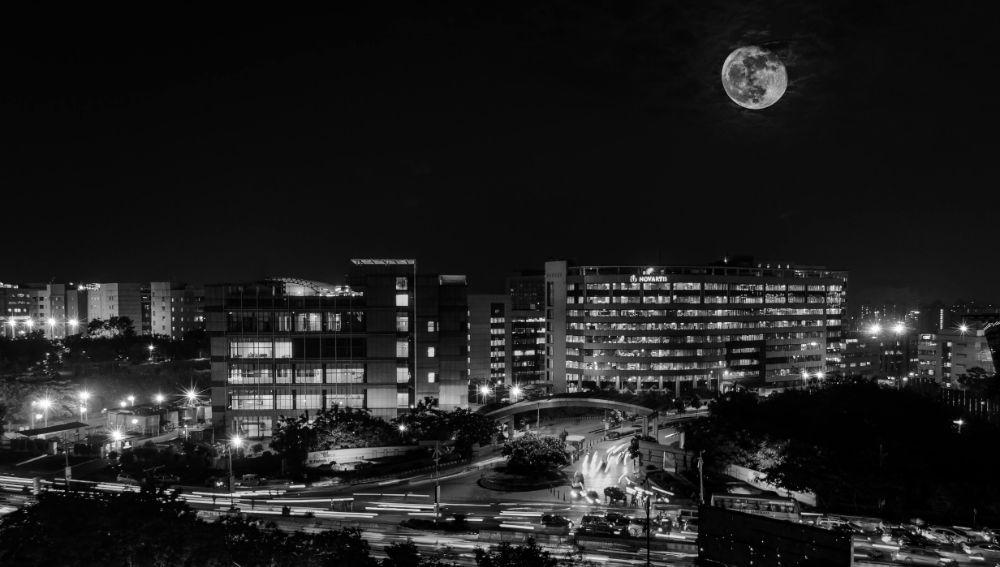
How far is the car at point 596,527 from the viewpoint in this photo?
31547mm

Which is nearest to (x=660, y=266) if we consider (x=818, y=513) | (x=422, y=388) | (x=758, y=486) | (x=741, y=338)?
(x=741, y=338)

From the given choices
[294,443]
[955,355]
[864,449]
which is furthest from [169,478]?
[955,355]

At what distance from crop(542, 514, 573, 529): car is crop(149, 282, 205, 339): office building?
127 metres

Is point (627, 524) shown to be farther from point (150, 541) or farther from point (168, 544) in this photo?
point (150, 541)

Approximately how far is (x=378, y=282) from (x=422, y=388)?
11.4 m

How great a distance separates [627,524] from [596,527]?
1.83 meters

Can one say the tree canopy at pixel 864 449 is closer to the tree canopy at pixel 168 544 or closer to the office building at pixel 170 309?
the tree canopy at pixel 168 544

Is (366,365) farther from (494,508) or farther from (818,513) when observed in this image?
(818,513)

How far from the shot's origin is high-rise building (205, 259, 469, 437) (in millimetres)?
59844

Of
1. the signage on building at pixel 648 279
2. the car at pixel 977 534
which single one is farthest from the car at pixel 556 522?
the signage on building at pixel 648 279

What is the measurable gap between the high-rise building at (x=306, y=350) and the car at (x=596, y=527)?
30.6 meters

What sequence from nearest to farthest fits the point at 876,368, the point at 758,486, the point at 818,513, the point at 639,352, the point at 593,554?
the point at 593,554
the point at 818,513
the point at 758,486
the point at 639,352
the point at 876,368

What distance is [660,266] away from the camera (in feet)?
319

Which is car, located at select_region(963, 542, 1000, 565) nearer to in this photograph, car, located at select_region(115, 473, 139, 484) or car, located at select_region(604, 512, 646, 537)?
car, located at select_region(604, 512, 646, 537)
